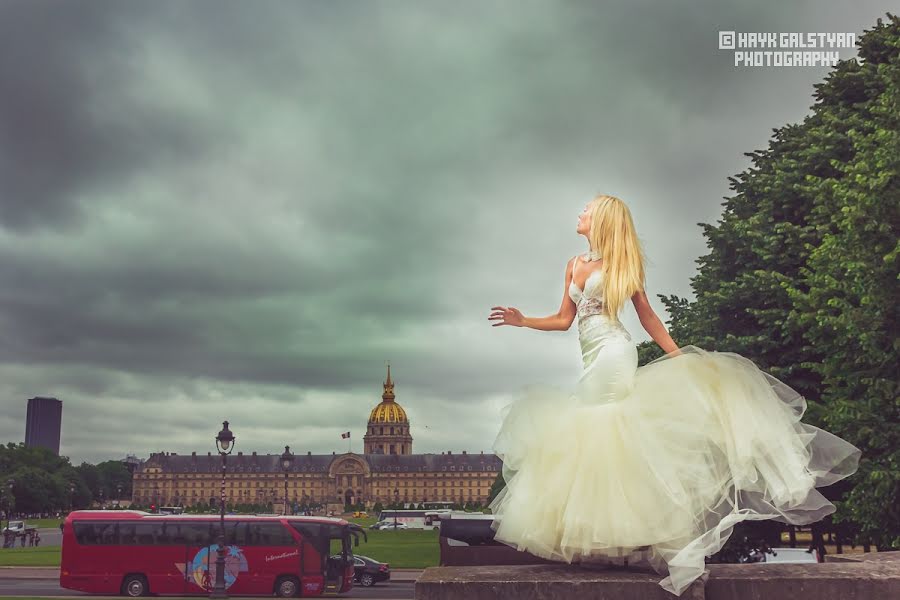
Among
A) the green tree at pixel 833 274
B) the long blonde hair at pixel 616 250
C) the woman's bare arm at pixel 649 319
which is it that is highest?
the green tree at pixel 833 274

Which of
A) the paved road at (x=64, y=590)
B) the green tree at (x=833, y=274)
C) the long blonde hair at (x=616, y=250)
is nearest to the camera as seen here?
the long blonde hair at (x=616, y=250)

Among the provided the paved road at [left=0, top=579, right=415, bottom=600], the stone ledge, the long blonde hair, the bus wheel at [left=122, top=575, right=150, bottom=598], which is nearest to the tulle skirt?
the stone ledge

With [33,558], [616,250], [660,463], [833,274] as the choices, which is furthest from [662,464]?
[33,558]

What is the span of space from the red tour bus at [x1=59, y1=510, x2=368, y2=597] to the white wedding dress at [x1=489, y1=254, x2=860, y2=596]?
3436 cm

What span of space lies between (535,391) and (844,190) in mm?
15045

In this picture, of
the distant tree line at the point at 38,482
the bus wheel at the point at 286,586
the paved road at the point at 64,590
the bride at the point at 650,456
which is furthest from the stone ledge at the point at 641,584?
the distant tree line at the point at 38,482

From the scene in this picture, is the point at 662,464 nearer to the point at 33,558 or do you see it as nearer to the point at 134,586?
the point at 134,586

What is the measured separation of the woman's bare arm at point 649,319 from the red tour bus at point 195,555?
3452 centimetres

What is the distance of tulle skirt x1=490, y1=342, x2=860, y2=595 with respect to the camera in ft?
17.3

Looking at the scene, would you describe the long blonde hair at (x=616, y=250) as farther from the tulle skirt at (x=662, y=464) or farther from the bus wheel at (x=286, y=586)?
the bus wheel at (x=286, y=586)

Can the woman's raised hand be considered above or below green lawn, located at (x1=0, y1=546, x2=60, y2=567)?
above

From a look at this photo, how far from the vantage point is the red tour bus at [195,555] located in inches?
1471

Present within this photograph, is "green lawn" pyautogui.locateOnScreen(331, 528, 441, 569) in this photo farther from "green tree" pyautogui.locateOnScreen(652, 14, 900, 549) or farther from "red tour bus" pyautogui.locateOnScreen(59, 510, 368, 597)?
"green tree" pyautogui.locateOnScreen(652, 14, 900, 549)

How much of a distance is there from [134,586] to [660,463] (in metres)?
37.7
